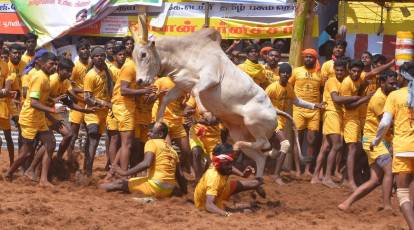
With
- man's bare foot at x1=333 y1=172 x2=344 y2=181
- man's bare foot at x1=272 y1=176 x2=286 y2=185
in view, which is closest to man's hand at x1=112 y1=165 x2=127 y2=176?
man's bare foot at x1=272 y1=176 x2=286 y2=185

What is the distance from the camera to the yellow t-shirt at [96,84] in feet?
38.1

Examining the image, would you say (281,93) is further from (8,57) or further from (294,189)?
(8,57)

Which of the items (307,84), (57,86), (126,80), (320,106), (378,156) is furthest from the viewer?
(307,84)

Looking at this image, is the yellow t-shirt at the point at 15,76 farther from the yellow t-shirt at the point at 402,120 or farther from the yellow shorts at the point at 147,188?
the yellow t-shirt at the point at 402,120

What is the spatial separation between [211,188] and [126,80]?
7.58 feet

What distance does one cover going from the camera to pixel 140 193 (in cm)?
1019

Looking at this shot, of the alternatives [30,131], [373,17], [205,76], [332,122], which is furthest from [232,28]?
[205,76]

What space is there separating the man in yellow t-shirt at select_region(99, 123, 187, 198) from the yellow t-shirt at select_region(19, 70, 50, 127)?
1.40m

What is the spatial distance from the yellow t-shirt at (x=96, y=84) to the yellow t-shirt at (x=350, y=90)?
10.6ft

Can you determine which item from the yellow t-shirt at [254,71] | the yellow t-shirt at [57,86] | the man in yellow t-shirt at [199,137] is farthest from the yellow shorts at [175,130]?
the yellow t-shirt at [254,71]

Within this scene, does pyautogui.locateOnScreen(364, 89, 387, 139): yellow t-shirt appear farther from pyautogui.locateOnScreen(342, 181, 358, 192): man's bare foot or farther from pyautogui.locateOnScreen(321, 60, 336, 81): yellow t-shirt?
pyautogui.locateOnScreen(321, 60, 336, 81): yellow t-shirt

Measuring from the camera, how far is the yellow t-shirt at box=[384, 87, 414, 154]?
8445 mm

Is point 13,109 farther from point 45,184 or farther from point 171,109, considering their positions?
point 171,109

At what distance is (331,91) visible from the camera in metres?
11.9
